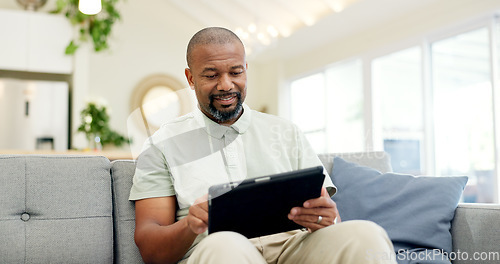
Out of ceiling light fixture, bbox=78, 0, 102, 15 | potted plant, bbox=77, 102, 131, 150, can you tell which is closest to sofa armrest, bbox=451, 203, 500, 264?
ceiling light fixture, bbox=78, 0, 102, 15

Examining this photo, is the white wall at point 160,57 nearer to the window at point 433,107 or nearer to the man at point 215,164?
the window at point 433,107

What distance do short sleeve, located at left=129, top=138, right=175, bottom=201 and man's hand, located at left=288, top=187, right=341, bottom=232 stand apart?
412mm

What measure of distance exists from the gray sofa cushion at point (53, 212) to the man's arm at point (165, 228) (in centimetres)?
22

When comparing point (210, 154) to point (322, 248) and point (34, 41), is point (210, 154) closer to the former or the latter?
point (322, 248)

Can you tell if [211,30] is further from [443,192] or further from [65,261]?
[443,192]

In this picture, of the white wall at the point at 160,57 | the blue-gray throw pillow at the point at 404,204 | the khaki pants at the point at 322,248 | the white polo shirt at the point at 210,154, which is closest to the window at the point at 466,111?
the white wall at the point at 160,57

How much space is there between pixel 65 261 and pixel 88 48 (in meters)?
4.12

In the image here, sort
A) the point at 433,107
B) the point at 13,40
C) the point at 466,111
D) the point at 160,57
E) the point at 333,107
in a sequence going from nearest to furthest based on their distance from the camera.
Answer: the point at 466,111 < the point at 433,107 < the point at 13,40 < the point at 333,107 < the point at 160,57

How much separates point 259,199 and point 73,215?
720mm

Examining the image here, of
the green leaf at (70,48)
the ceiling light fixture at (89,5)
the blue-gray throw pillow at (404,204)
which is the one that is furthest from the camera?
the green leaf at (70,48)

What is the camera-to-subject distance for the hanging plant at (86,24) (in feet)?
16.6

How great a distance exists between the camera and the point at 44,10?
557cm

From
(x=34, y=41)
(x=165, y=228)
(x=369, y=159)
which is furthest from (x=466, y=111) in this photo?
(x=34, y=41)

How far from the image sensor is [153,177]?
55.4 inches
